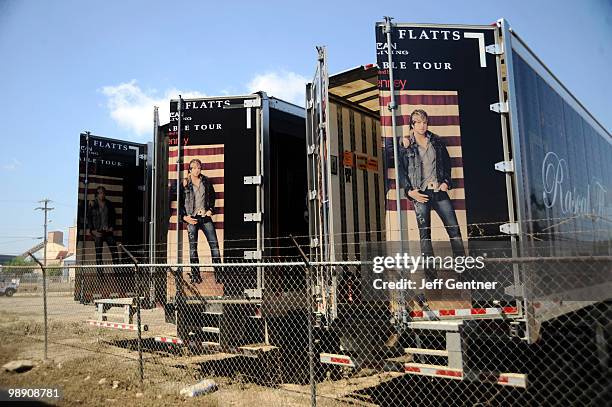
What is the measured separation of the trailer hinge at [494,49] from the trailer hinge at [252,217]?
3.64 metres

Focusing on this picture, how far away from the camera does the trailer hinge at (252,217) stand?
669cm

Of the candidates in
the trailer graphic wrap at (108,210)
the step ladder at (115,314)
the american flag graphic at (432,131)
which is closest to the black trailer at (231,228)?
the step ladder at (115,314)

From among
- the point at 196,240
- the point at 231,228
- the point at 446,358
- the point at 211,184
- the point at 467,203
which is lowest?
the point at 446,358

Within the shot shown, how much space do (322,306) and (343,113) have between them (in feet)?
8.95

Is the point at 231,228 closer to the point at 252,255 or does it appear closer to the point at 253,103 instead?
the point at 252,255

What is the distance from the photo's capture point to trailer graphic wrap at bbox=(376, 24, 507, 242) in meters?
4.77

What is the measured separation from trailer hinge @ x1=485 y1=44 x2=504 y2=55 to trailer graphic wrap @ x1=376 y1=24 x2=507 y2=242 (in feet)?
0.14

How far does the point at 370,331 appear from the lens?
5.19 meters

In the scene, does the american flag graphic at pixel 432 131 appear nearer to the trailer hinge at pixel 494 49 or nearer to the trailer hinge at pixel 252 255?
the trailer hinge at pixel 494 49

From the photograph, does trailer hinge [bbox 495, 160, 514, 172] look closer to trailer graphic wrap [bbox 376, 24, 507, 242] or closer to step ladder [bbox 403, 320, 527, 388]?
trailer graphic wrap [bbox 376, 24, 507, 242]

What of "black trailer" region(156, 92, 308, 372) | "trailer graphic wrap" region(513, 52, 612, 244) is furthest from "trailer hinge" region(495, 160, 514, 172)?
"black trailer" region(156, 92, 308, 372)

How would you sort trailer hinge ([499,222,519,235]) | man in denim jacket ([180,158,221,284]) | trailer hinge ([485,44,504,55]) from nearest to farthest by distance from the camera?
trailer hinge ([499,222,519,235]), trailer hinge ([485,44,504,55]), man in denim jacket ([180,158,221,284])

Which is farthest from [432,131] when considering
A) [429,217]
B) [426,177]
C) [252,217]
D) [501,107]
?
[252,217]

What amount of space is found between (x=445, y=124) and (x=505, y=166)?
75 centimetres
